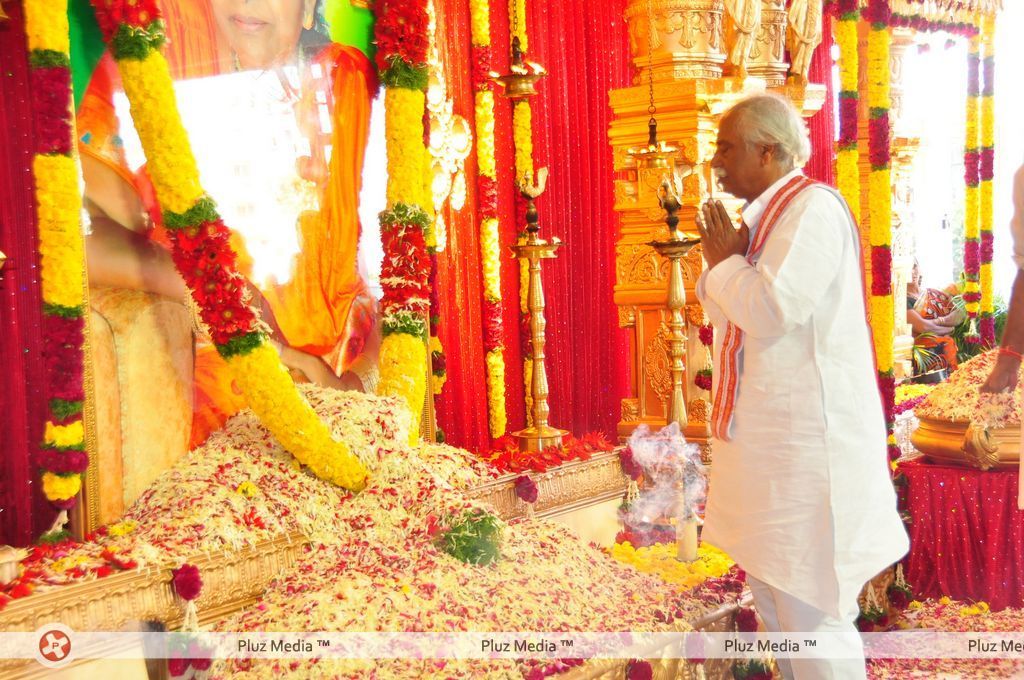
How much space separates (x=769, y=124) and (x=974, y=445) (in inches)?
98.5

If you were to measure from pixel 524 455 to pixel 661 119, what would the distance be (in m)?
2.50

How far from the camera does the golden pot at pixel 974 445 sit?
15.2 feet

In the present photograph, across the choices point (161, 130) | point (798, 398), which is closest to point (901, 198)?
point (798, 398)

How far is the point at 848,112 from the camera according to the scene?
5.32 m

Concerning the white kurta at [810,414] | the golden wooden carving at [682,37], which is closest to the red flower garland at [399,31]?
the golden wooden carving at [682,37]

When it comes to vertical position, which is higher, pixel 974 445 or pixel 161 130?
pixel 161 130

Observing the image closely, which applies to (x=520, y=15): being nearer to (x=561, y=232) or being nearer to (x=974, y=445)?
(x=561, y=232)

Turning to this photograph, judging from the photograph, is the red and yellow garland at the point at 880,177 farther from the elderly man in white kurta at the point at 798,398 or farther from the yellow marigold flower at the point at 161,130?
the yellow marigold flower at the point at 161,130

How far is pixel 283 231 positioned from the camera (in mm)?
4676

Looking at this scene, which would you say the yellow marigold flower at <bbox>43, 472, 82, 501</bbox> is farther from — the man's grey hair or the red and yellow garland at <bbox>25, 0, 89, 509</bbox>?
the man's grey hair

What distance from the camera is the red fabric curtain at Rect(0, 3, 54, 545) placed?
11.9ft

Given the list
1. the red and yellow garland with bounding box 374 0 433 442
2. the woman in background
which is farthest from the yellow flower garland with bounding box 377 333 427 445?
the woman in background

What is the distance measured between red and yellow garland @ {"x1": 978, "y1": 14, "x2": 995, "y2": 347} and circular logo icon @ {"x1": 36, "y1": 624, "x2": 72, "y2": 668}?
30.3 feet

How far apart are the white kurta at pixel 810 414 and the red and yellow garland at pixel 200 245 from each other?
77.6 inches
